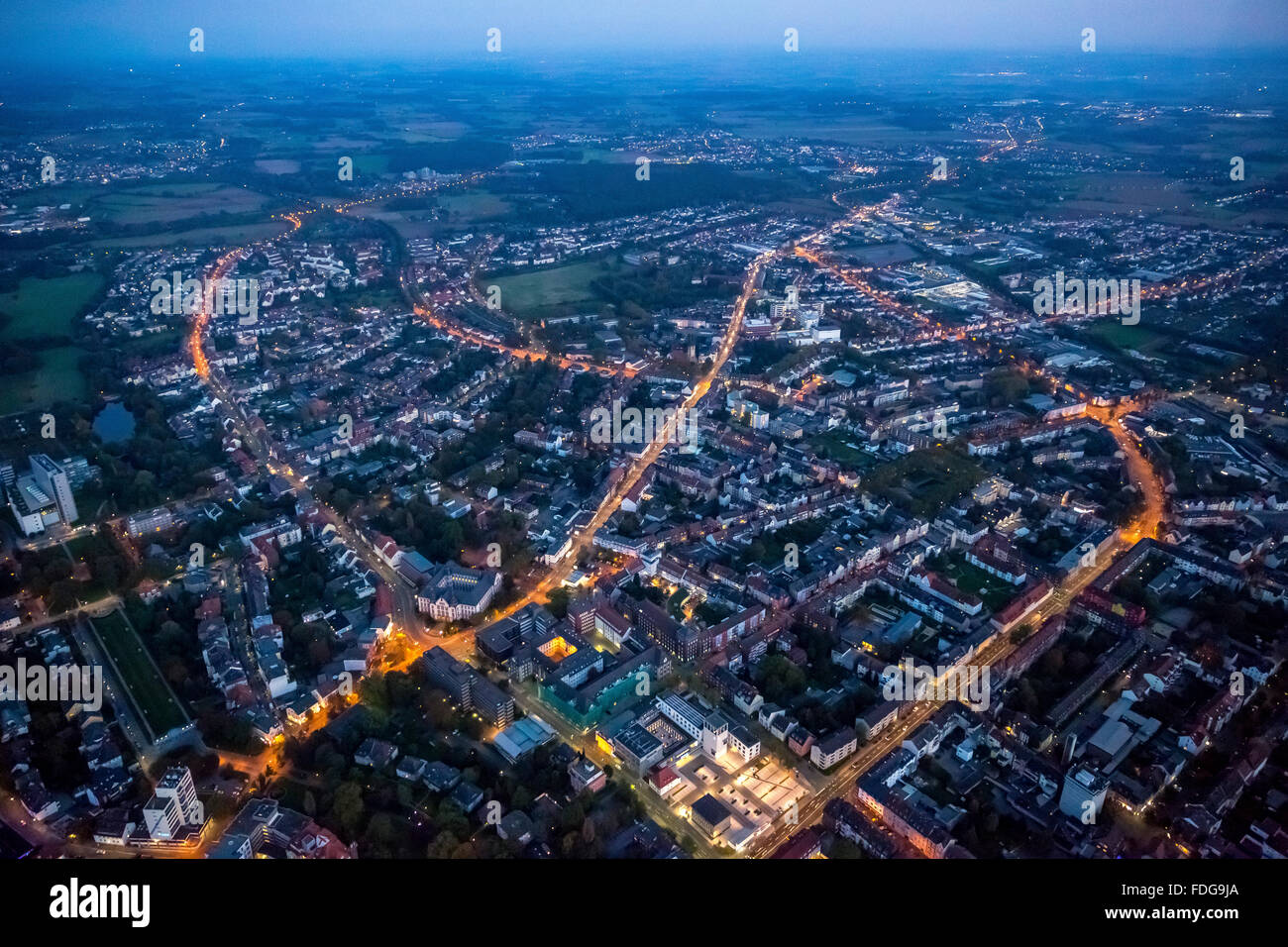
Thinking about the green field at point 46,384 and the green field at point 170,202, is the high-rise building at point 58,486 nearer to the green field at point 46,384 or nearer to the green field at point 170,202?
the green field at point 46,384

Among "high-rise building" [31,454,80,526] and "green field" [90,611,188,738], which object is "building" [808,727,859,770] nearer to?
"green field" [90,611,188,738]

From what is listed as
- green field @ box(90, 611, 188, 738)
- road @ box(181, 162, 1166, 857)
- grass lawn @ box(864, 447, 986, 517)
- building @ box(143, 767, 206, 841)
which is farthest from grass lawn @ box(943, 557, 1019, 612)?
green field @ box(90, 611, 188, 738)

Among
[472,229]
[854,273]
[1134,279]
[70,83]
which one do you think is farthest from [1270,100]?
[70,83]

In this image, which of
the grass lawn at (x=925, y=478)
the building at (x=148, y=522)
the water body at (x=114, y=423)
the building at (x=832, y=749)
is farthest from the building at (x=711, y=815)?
the water body at (x=114, y=423)

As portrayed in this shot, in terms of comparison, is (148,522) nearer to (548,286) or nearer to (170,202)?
(548,286)

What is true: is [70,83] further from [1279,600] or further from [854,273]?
[1279,600]

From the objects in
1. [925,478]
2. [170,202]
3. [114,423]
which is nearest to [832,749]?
[925,478]
